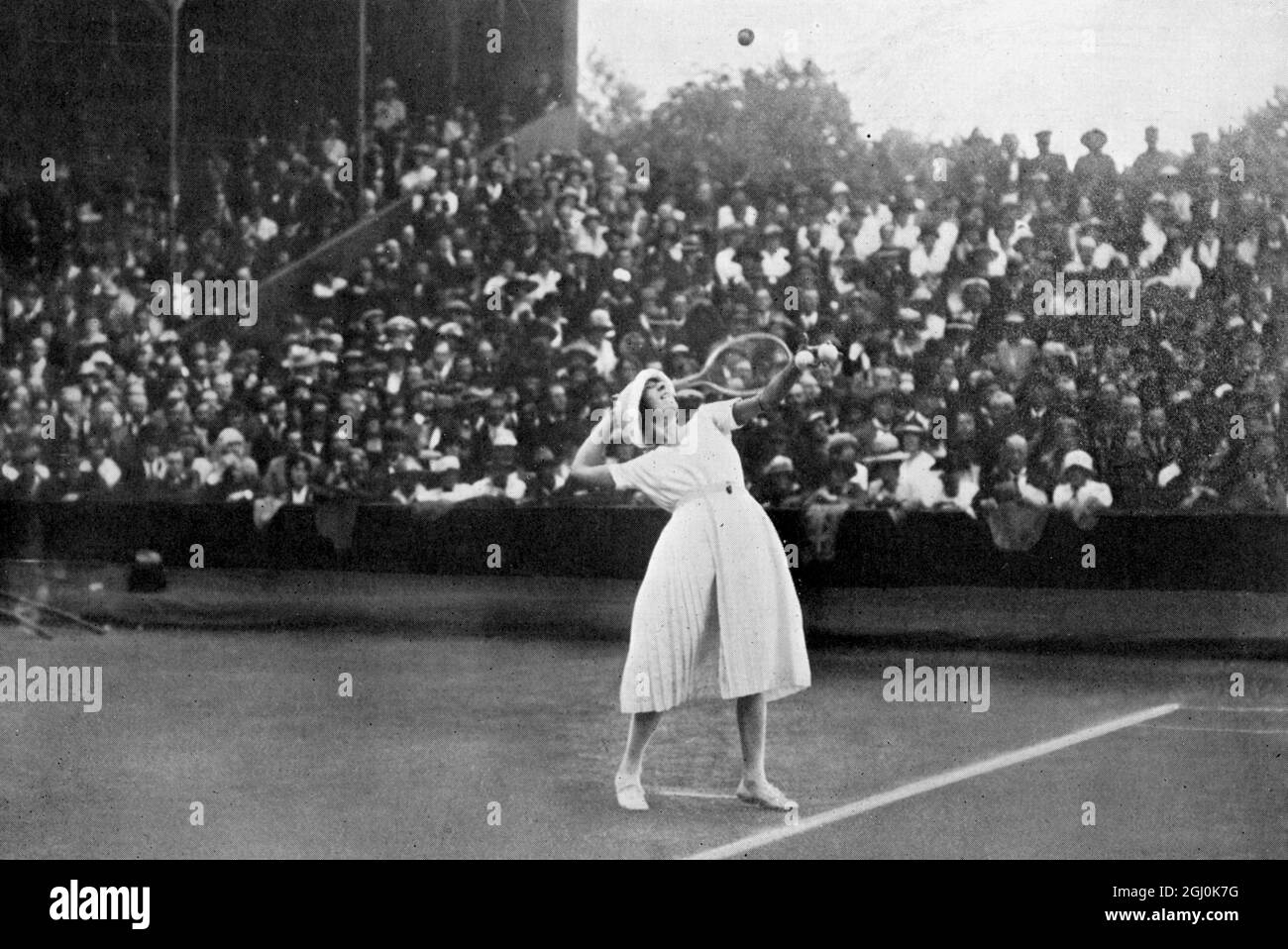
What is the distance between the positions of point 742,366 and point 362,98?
1.87 m

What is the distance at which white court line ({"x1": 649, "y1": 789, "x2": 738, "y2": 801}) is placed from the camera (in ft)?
22.0

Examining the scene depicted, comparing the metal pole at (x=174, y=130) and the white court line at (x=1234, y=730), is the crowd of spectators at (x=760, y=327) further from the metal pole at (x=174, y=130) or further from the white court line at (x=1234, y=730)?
the white court line at (x=1234, y=730)

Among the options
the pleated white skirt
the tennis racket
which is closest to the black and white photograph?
the tennis racket

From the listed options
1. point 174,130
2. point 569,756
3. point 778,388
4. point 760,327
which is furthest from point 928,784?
point 174,130

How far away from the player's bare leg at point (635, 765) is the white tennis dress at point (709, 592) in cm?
6

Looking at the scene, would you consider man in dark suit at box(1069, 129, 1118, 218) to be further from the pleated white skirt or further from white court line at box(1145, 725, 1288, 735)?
white court line at box(1145, 725, 1288, 735)

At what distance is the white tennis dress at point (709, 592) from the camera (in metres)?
6.56

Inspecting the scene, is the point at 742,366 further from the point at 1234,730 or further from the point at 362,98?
the point at 1234,730

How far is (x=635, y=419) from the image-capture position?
6828 millimetres

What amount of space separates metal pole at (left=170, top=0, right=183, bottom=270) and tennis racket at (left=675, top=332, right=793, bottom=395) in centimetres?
210

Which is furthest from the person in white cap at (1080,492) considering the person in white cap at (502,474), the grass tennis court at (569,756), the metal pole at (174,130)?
the metal pole at (174,130)

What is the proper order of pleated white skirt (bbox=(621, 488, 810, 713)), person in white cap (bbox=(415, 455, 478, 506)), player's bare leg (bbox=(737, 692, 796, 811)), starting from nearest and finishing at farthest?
1. pleated white skirt (bbox=(621, 488, 810, 713))
2. player's bare leg (bbox=(737, 692, 796, 811))
3. person in white cap (bbox=(415, 455, 478, 506))

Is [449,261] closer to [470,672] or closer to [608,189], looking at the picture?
[608,189]
